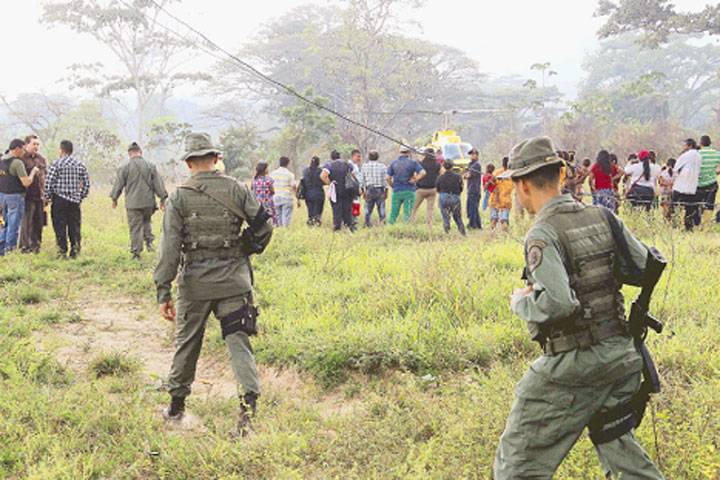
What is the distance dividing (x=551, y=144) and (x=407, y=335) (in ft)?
8.45

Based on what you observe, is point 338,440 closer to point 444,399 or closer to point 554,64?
point 444,399

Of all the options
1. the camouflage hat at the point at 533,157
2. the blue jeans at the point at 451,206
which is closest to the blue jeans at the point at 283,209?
the blue jeans at the point at 451,206

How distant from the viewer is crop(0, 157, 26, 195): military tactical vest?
7.88m

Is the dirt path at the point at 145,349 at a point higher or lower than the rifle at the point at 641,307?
lower

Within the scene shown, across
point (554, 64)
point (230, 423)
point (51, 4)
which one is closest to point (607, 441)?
point (230, 423)

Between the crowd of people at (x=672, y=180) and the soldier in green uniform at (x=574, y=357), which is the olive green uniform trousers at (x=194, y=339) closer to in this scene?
the soldier in green uniform at (x=574, y=357)

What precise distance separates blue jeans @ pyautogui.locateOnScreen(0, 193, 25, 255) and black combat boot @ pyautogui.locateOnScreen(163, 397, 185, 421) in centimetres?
596

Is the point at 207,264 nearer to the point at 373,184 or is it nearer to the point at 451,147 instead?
the point at 373,184

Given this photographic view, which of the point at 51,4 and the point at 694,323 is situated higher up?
the point at 51,4

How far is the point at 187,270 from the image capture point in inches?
140

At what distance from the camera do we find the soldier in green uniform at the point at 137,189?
820 centimetres

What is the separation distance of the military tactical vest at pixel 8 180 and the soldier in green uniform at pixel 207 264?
18.7ft

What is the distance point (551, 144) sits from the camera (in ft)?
7.23

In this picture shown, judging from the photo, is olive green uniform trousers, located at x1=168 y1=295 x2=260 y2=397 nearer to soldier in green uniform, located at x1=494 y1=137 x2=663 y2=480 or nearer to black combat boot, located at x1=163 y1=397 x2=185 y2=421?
black combat boot, located at x1=163 y1=397 x2=185 y2=421
